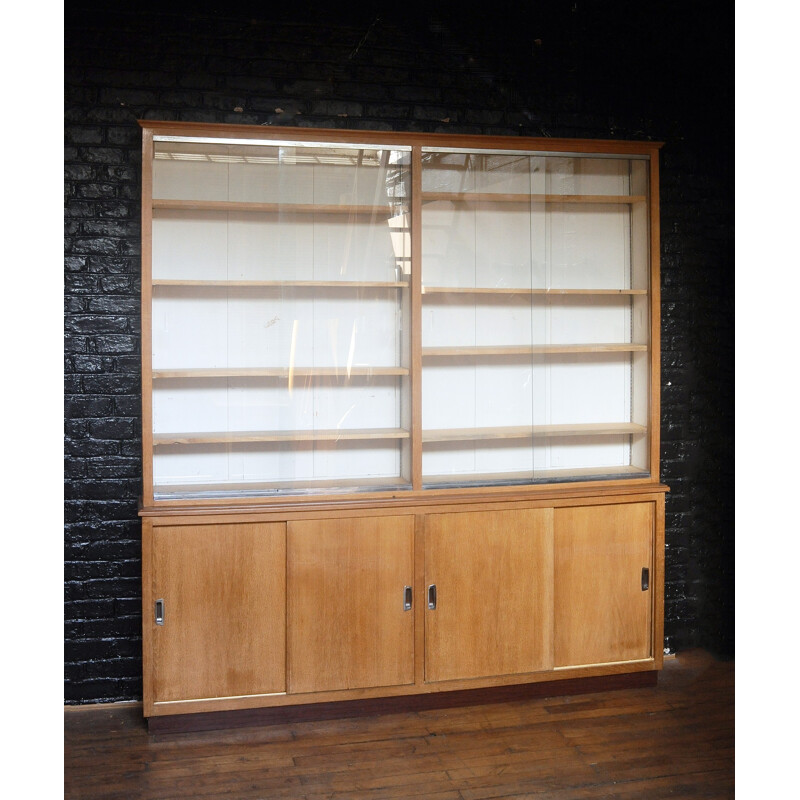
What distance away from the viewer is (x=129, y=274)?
3.62 metres

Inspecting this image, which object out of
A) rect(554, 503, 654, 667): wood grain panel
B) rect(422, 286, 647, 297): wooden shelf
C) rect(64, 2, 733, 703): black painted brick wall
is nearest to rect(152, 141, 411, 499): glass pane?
rect(422, 286, 647, 297): wooden shelf

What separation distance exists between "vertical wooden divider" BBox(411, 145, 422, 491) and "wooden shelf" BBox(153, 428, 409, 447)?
80mm

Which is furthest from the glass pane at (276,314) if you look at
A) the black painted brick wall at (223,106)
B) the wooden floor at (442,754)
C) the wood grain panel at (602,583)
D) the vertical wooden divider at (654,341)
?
the vertical wooden divider at (654,341)

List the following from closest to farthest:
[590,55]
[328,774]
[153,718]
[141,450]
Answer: [328,774], [153,718], [141,450], [590,55]

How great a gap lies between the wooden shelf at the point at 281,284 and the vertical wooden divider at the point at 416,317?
0.09 m

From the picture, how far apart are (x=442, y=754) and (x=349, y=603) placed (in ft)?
2.31

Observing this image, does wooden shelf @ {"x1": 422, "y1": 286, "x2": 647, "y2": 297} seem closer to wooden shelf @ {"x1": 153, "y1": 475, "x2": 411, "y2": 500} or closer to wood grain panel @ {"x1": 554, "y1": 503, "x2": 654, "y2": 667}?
wooden shelf @ {"x1": 153, "y1": 475, "x2": 411, "y2": 500}

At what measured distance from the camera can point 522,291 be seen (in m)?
3.78

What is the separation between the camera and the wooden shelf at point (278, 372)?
3.44m

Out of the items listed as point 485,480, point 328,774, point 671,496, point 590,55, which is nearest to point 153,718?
point 328,774
